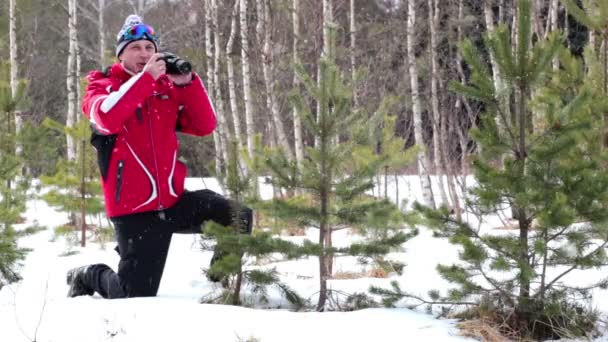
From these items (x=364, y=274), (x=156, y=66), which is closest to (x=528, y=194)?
(x=156, y=66)

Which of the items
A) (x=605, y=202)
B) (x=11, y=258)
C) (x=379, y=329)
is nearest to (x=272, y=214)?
(x=379, y=329)

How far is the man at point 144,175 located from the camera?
3.93 metres

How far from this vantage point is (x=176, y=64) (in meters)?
3.97

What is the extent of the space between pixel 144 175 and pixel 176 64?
2.22ft

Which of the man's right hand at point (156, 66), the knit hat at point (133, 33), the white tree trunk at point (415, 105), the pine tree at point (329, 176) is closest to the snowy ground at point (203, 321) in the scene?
the pine tree at point (329, 176)

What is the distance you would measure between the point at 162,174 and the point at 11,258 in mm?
1722

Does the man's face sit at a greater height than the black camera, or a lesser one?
greater

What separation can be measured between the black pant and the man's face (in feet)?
2.76

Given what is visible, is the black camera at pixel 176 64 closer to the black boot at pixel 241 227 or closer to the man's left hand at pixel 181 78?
the man's left hand at pixel 181 78

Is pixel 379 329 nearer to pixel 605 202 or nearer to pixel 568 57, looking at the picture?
pixel 605 202

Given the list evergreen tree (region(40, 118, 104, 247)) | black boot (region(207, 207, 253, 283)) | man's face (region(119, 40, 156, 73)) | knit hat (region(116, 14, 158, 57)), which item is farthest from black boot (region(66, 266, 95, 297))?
evergreen tree (region(40, 118, 104, 247))

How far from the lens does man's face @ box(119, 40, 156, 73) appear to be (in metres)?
4.11

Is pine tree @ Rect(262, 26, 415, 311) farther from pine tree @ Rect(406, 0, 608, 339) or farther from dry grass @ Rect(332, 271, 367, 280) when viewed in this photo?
dry grass @ Rect(332, 271, 367, 280)

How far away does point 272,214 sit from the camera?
149 inches
